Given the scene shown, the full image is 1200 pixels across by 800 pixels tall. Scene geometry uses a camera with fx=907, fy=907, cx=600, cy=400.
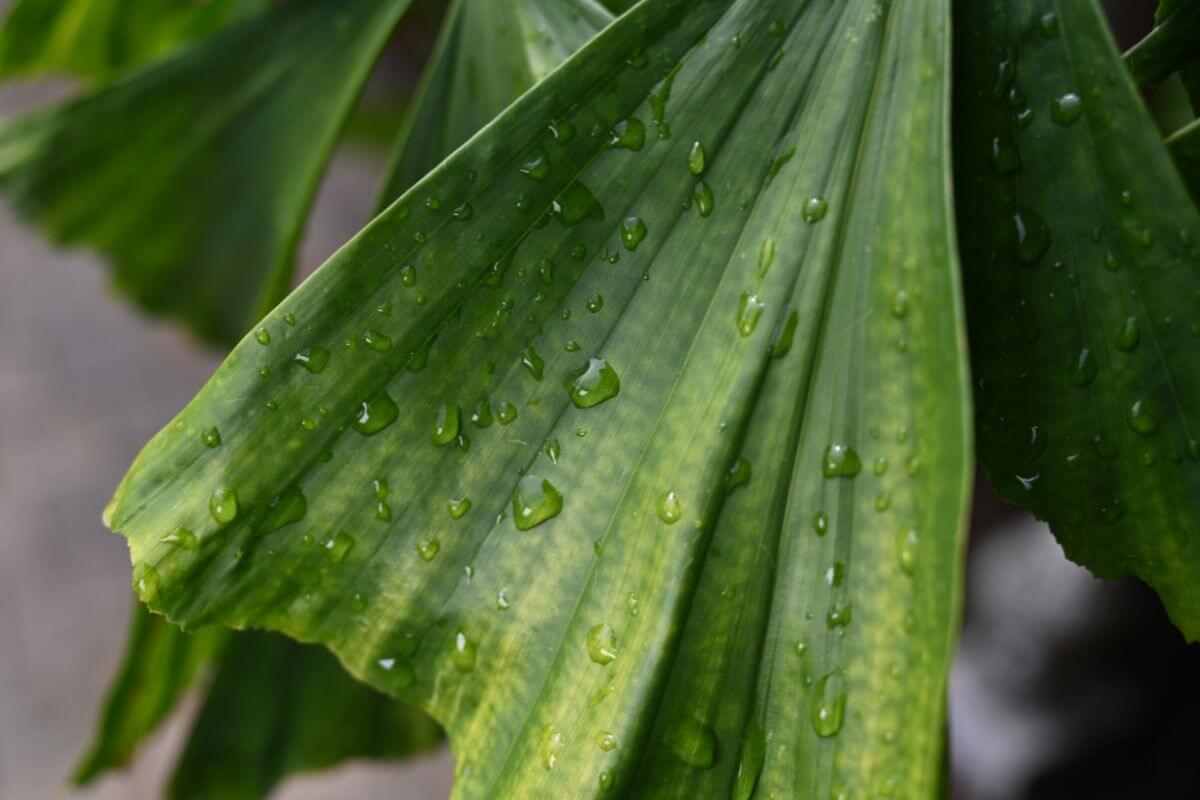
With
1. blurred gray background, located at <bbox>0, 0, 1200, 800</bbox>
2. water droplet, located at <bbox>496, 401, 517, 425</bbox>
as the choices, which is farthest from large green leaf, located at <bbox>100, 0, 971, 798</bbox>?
blurred gray background, located at <bbox>0, 0, 1200, 800</bbox>

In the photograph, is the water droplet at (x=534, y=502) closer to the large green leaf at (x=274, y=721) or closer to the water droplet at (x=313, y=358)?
the water droplet at (x=313, y=358)

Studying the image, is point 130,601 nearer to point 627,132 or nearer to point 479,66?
point 479,66

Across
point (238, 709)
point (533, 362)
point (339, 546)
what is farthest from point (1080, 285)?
point (238, 709)

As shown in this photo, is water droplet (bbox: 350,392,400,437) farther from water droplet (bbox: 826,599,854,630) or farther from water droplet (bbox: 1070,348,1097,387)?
water droplet (bbox: 1070,348,1097,387)

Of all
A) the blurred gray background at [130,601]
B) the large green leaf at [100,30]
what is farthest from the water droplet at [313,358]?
the blurred gray background at [130,601]

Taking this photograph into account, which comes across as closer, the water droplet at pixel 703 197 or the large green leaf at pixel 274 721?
the water droplet at pixel 703 197

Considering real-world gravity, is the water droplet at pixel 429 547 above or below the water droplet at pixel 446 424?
below
